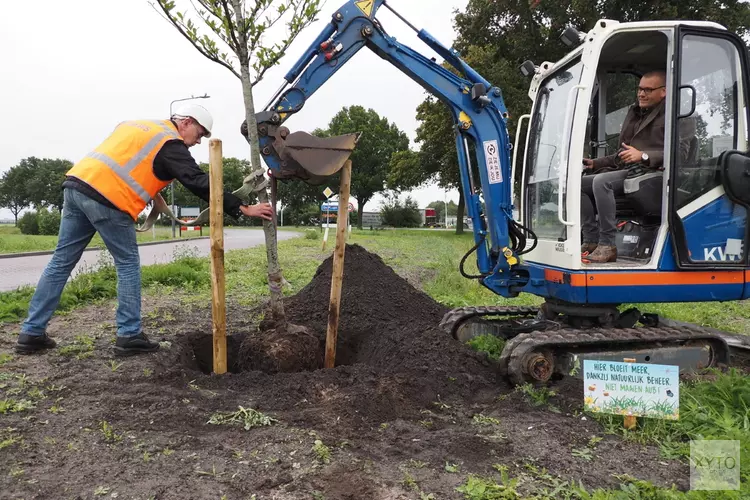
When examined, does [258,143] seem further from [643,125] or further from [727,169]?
[727,169]

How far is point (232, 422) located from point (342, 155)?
2063 millimetres

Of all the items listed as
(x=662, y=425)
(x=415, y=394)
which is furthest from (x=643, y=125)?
(x=415, y=394)

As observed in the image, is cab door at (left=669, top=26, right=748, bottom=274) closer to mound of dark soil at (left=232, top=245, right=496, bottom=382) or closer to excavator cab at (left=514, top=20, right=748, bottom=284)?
excavator cab at (left=514, top=20, right=748, bottom=284)

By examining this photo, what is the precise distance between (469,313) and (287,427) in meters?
2.63

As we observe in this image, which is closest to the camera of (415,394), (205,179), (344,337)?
(415,394)

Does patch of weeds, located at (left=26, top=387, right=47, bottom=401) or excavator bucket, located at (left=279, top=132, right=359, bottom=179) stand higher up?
excavator bucket, located at (left=279, top=132, right=359, bottom=179)

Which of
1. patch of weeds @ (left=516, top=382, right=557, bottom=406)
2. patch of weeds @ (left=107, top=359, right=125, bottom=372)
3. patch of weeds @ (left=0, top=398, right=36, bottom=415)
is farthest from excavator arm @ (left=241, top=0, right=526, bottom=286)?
patch of weeds @ (left=0, top=398, right=36, bottom=415)

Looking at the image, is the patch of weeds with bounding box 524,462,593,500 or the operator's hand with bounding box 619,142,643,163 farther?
the operator's hand with bounding box 619,142,643,163

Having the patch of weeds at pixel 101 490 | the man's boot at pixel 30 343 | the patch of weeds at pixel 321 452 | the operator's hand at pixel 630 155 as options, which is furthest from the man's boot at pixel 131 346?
the operator's hand at pixel 630 155

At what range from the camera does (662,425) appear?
302cm

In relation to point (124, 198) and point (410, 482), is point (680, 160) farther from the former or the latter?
point (124, 198)

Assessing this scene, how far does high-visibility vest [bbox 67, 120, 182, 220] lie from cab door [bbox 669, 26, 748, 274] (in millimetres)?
3928

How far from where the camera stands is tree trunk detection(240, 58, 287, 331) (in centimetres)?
405

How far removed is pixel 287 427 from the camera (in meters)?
2.93
